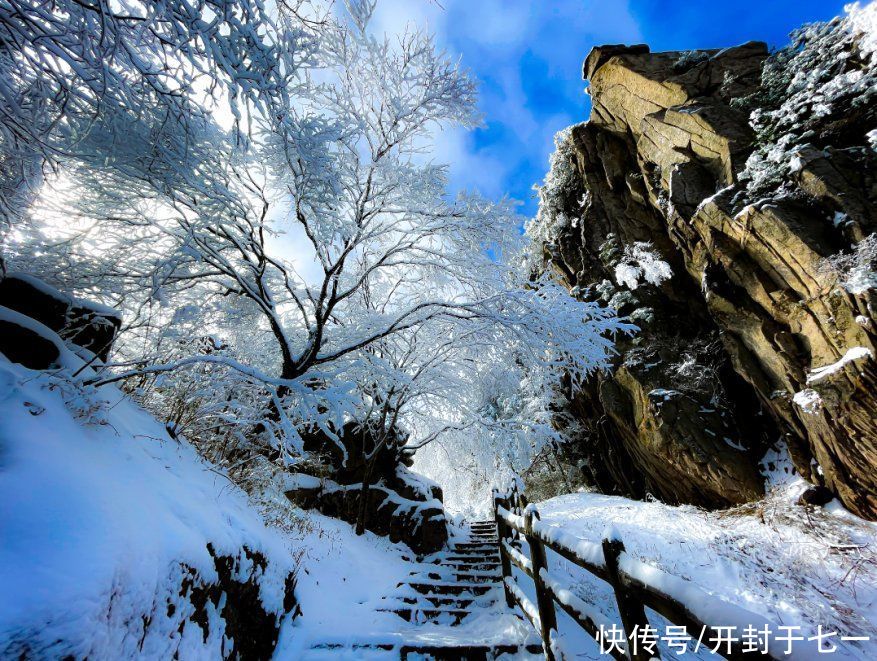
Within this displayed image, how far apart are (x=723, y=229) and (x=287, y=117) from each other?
10.7 metres

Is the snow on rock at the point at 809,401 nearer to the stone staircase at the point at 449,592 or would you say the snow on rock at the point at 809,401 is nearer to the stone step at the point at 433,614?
the stone staircase at the point at 449,592

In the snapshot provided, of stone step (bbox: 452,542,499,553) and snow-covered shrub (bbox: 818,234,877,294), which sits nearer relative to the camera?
snow-covered shrub (bbox: 818,234,877,294)

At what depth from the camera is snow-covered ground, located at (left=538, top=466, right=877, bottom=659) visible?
14.4 ft

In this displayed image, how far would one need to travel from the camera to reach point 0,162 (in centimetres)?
366

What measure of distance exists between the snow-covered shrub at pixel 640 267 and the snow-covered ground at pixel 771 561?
670cm

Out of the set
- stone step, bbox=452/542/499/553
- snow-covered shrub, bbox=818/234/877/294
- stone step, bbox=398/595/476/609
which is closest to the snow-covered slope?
stone step, bbox=398/595/476/609

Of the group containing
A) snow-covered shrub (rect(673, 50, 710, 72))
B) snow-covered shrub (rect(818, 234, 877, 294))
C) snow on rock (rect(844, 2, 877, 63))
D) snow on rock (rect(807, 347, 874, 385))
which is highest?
snow-covered shrub (rect(673, 50, 710, 72))

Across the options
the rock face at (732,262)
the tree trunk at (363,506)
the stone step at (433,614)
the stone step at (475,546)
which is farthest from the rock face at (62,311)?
the rock face at (732,262)

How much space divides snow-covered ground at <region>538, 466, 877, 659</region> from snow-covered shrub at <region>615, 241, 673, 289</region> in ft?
22.0

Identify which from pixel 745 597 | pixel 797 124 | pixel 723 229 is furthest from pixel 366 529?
pixel 797 124

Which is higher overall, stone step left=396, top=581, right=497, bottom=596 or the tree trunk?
the tree trunk

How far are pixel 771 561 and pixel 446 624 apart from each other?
18.7 feet

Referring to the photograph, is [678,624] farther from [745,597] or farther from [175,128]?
[175,128]

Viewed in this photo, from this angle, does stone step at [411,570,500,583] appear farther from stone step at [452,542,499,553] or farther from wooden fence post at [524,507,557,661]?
wooden fence post at [524,507,557,661]
